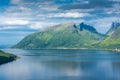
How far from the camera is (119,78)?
4771 inches

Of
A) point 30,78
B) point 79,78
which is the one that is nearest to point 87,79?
point 79,78

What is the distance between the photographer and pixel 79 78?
12200 centimetres

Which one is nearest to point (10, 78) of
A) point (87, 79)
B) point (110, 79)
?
point (87, 79)

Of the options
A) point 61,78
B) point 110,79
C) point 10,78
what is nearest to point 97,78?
point 110,79

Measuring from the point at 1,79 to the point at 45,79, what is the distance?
54.3 feet

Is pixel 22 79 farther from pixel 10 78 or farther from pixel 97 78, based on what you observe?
pixel 97 78

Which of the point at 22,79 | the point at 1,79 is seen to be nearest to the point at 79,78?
the point at 22,79

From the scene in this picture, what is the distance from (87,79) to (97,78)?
6.30 m

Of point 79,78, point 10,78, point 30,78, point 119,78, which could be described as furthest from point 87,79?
point 10,78

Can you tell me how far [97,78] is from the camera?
123812 millimetres

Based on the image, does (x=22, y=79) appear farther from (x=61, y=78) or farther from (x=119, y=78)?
(x=119, y=78)

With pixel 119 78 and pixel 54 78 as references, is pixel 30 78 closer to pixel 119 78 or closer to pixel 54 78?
pixel 54 78

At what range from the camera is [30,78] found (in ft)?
401

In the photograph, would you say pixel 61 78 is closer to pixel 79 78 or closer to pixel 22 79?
pixel 79 78
